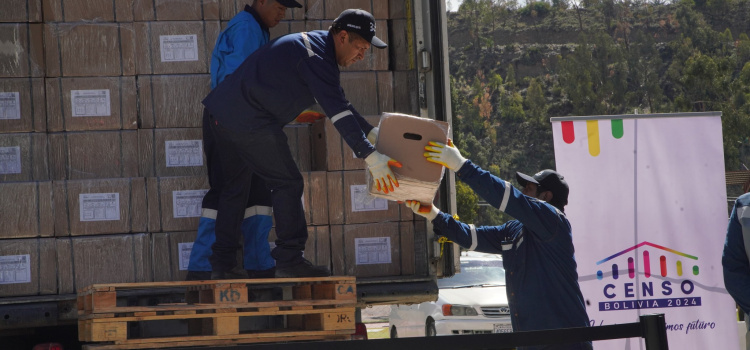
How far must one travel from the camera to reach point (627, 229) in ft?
23.2

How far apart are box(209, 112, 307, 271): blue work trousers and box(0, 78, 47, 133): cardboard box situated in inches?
40.1

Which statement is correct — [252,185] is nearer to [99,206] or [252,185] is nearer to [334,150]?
[334,150]

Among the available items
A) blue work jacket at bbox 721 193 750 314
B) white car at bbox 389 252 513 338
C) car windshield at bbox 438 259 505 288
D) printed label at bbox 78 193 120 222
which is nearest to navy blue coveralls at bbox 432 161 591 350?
blue work jacket at bbox 721 193 750 314

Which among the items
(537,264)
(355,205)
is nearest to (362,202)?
(355,205)

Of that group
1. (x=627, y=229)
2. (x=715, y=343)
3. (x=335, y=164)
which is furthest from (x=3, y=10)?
(x=715, y=343)

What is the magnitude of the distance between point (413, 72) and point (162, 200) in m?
1.65

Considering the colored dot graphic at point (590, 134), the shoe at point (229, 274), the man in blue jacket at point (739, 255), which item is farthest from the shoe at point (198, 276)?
the colored dot graphic at point (590, 134)

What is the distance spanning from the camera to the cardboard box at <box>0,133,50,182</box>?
496cm

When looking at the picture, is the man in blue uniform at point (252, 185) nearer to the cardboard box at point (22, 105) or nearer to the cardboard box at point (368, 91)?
the cardboard box at point (368, 91)

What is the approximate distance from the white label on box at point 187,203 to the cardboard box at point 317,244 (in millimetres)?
436

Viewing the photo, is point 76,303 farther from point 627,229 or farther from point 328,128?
point 627,229

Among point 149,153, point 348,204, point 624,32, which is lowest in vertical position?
point 348,204

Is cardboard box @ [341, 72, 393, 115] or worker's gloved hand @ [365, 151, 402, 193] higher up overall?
cardboard box @ [341, 72, 393, 115]

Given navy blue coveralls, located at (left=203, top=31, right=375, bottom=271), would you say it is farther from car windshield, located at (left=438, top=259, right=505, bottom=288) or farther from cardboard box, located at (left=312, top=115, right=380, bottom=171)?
car windshield, located at (left=438, top=259, right=505, bottom=288)
